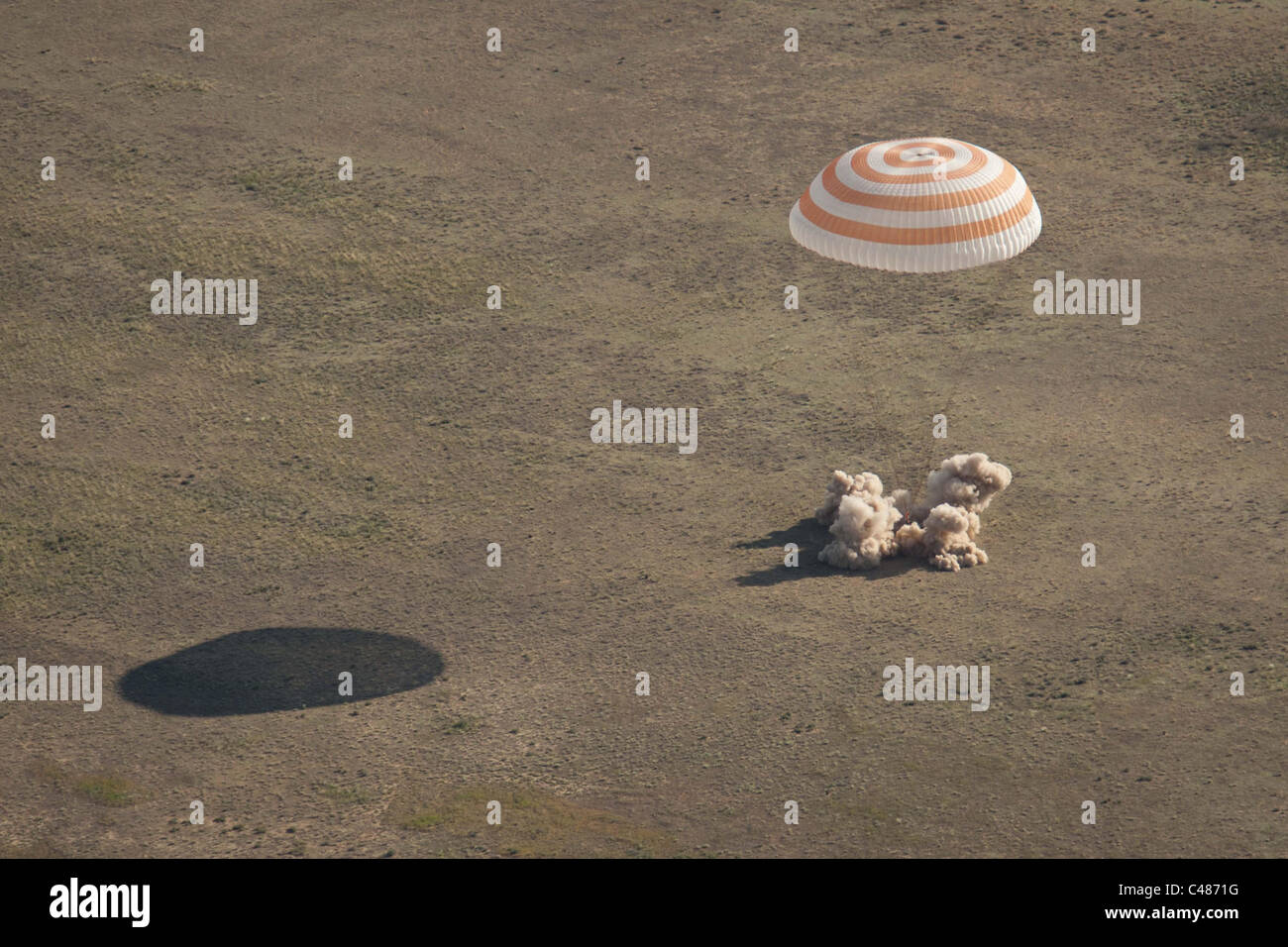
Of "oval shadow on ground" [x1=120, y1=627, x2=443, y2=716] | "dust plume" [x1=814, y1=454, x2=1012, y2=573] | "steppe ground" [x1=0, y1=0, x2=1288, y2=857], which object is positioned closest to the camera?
"steppe ground" [x1=0, y1=0, x2=1288, y2=857]

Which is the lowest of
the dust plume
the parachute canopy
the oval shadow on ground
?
the oval shadow on ground

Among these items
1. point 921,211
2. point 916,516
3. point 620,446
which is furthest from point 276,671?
point 921,211

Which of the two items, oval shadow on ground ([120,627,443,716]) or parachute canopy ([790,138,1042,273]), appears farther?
parachute canopy ([790,138,1042,273])

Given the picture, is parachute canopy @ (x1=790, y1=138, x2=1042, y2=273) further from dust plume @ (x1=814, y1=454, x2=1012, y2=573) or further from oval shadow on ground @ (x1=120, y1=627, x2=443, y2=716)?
oval shadow on ground @ (x1=120, y1=627, x2=443, y2=716)

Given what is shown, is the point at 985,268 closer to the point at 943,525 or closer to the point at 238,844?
the point at 943,525

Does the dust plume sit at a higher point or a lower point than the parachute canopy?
lower

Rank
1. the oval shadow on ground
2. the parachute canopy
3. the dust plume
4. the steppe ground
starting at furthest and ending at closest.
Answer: the dust plume → the parachute canopy → the oval shadow on ground → the steppe ground

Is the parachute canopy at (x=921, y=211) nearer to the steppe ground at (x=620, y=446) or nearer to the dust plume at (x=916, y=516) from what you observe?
the dust plume at (x=916, y=516)

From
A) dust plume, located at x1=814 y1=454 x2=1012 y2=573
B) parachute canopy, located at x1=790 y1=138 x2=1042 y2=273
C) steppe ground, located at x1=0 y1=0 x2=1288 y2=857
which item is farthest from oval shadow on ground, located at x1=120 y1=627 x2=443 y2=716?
parachute canopy, located at x1=790 y1=138 x2=1042 y2=273
